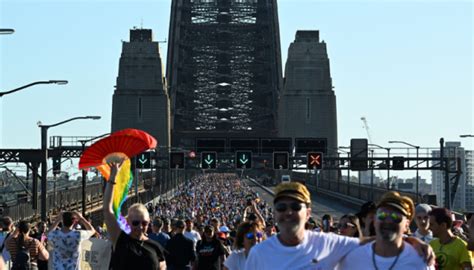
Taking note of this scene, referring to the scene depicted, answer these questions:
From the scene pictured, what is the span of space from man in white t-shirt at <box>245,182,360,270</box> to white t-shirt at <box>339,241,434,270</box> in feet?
0.29

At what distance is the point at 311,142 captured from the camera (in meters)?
74.9

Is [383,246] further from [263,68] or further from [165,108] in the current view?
[263,68]

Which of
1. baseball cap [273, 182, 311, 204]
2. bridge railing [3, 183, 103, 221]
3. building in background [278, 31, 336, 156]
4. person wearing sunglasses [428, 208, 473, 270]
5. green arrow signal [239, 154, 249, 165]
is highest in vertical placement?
building in background [278, 31, 336, 156]

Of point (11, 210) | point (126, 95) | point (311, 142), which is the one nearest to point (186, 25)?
point (126, 95)

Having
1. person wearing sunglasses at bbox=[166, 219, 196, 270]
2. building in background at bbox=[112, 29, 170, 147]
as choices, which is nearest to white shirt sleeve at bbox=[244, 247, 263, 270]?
person wearing sunglasses at bbox=[166, 219, 196, 270]

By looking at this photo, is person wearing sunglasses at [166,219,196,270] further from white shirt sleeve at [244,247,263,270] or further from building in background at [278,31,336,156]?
building in background at [278,31,336,156]

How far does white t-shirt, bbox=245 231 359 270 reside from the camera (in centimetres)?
688

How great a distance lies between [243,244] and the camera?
33.8ft

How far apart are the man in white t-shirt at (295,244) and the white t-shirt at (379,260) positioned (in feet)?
0.29

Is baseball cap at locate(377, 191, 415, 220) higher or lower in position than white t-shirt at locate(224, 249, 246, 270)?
higher

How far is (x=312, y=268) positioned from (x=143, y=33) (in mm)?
138560

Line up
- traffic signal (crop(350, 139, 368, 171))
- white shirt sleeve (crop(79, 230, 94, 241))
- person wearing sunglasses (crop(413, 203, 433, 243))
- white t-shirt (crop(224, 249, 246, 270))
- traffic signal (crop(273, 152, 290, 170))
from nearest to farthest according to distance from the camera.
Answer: person wearing sunglasses (crop(413, 203, 433, 243)) → white t-shirt (crop(224, 249, 246, 270)) → white shirt sleeve (crop(79, 230, 94, 241)) → traffic signal (crop(273, 152, 290, 170)) → traffic signal (crop(350, 139, 368, 171))

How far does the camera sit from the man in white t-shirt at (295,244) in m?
6.88

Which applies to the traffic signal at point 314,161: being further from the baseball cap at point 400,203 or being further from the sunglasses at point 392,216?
the sunglasses at point 392,216
